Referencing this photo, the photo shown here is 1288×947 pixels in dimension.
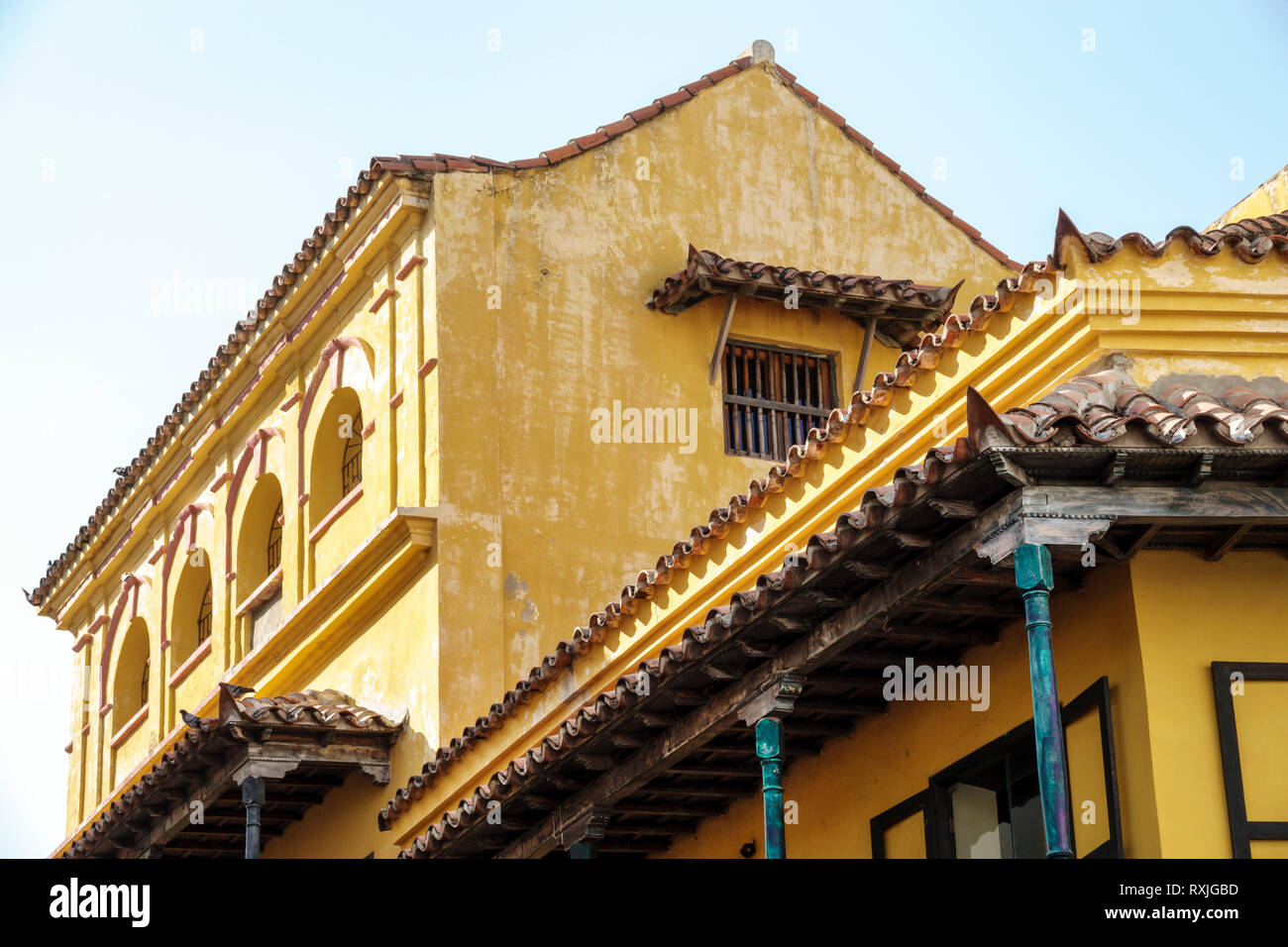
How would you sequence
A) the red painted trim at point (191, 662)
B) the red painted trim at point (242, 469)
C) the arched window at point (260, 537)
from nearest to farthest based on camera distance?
1. the red painted trim at point (242, 469)
2. the arched window at point (260, 537)
3. the red painted trim at point (191, 662)

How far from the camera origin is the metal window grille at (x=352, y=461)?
19.0 metres

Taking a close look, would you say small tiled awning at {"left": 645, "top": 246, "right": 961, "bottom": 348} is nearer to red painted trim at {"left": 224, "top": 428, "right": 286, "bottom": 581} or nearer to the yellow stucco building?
the yellow stucco building

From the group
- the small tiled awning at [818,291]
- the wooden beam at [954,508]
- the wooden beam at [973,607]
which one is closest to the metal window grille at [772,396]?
the small tiled awning at [818,291]

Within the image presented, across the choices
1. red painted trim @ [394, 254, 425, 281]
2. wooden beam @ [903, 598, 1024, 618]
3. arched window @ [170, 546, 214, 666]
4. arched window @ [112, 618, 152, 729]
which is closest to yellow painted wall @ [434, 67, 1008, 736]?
red painted trim @ [394, 254, 425, 281]

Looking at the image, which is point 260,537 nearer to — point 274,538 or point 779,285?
point 274,538

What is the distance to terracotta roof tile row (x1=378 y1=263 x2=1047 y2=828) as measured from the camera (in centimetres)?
1157


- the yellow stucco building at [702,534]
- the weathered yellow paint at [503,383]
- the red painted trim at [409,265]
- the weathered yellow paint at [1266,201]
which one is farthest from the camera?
the red painted trim at [409,265]

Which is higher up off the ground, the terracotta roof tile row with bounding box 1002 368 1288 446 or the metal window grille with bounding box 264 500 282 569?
the metal window grille with bounding box 264 500 282 569

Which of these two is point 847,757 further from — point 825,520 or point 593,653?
point 593,653

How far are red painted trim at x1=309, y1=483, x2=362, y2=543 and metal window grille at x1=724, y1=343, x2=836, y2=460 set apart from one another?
3269 millimetres

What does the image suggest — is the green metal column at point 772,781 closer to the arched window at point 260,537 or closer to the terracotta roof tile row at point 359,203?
the terracotta roof tile row at point 359,203

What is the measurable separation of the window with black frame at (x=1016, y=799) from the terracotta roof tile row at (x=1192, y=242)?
7.53 feet

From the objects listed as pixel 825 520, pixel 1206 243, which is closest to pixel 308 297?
pixel 825 520

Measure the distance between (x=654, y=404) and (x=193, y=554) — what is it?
255 inches
